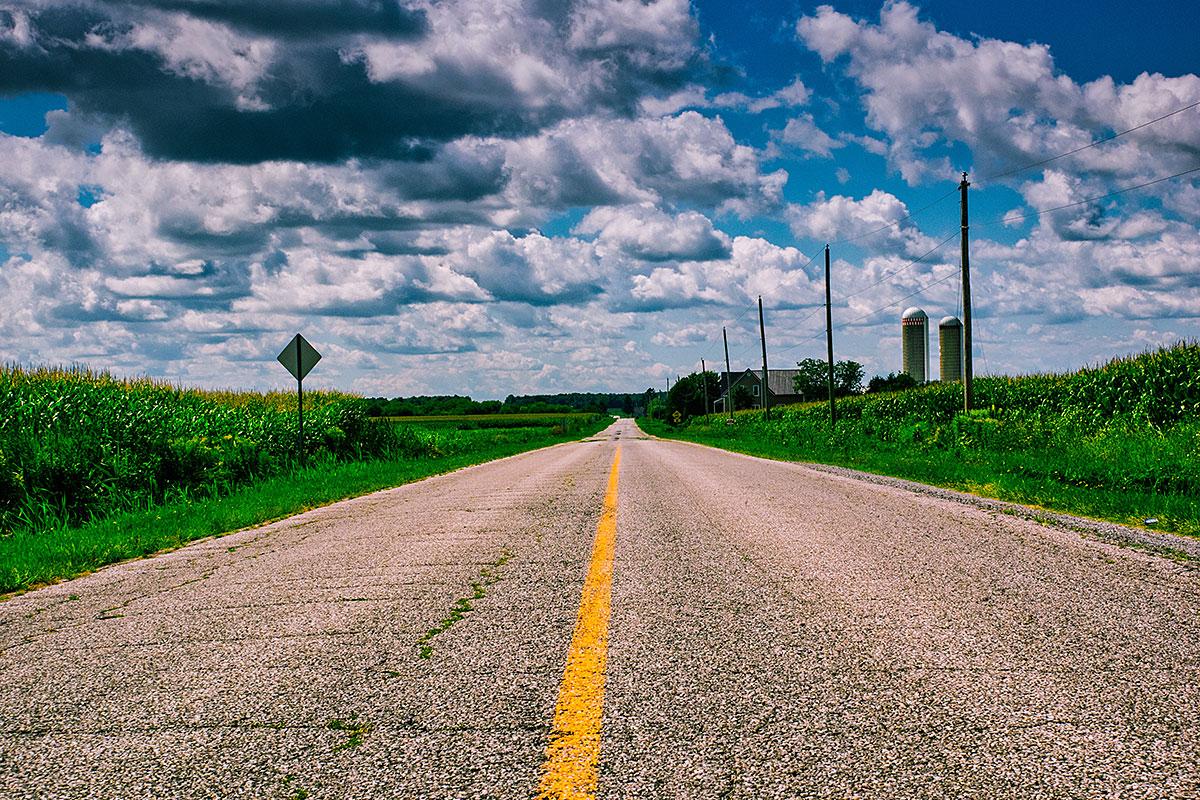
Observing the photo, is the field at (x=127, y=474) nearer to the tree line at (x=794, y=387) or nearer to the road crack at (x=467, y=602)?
the road crack at (x=467, y=602)

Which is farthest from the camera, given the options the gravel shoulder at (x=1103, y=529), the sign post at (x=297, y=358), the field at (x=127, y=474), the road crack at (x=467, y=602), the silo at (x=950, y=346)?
the silo at (x=950, y=346)

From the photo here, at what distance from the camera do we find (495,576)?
5.73 meters

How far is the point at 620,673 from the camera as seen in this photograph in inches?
140

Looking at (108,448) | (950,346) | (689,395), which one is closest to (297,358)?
(108,448)

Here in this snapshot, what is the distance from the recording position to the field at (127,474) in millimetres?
8625

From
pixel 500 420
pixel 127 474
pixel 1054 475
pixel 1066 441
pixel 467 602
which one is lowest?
pixel 500 420

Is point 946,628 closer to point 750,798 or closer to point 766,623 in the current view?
point 766,623

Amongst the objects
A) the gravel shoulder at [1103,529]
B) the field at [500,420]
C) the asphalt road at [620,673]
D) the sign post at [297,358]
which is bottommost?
the field at [500,420]

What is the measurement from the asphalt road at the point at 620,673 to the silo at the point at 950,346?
60342 mm

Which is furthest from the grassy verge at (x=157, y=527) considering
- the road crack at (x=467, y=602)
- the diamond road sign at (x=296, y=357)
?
the road crack at (x=467, y=602)

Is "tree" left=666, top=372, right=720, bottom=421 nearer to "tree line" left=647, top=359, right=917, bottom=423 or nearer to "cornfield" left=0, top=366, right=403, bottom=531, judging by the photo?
"tree line" left=647, top=359, right=917, bottom=423

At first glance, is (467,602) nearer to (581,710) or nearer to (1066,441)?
(581,710)

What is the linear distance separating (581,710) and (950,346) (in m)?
67.2

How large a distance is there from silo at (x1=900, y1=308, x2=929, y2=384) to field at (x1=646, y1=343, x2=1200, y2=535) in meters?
45.6
